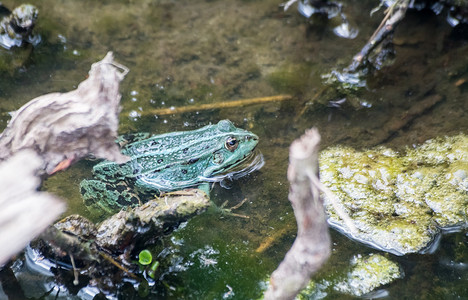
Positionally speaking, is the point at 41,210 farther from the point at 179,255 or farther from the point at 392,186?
the point at 392,186

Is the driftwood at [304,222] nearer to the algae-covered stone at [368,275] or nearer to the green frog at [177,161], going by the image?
the algae-covered stone at [368,275]

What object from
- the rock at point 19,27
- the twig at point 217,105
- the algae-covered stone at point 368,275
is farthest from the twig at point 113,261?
the rock at point 19,27

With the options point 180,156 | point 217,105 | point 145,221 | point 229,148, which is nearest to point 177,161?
point 180,156

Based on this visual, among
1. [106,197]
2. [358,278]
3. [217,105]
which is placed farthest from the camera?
[217,105]

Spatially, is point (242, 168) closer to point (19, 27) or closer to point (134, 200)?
point (134, 200)

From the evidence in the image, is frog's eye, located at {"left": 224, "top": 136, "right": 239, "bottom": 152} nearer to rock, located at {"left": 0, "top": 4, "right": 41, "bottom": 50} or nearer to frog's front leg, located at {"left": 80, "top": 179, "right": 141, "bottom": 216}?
frog's front leg, located at {"left": 80, "top": 179, "right": 141, "bottom": 216}

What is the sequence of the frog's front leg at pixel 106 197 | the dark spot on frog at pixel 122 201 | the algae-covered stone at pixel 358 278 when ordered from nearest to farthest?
the algae-covered stone at pixel 358 278, the frog's front leg at pixel 106 197, the dark spot on frog at pixel 122 201
